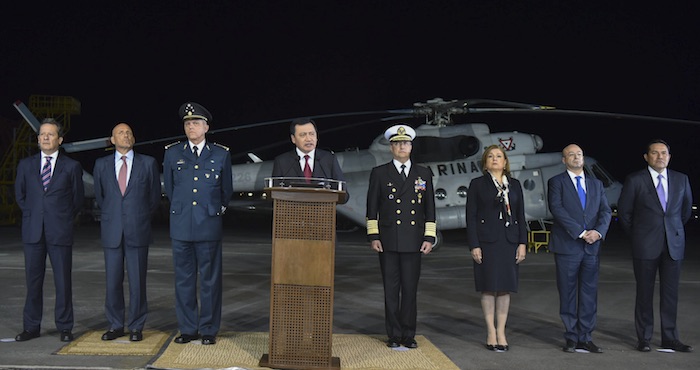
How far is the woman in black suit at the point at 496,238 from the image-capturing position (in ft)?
16.8

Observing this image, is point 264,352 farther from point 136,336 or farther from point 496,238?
point 496,238

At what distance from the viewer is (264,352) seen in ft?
16.0

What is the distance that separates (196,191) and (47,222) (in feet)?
4.11

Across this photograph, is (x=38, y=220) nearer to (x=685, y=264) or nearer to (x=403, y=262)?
(x=403, y=262)

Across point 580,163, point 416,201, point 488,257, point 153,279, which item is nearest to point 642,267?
point 580,163

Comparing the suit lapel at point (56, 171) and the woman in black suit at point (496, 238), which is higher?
the suit lapel at point (56, 171)

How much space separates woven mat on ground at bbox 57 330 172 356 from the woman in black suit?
102 inches

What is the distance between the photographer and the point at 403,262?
5.22 m

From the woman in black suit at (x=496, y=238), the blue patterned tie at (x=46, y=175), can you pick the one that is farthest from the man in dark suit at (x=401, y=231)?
the blue patterned tie at (x=46, y=175)

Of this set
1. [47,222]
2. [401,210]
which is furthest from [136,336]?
[401,210]

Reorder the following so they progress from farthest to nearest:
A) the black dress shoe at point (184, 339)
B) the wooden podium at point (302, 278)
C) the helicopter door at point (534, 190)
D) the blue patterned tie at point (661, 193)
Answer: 1. the helicopter door at point (534, 190)
2. the blue patterned tie at point (661, 193)
3. the black dress shoe at point (184, 339)
4. the wooden podium at point (302, 278)

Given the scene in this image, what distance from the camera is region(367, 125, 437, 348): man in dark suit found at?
17.0 ft

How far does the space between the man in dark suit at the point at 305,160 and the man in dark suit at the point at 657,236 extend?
247 cm

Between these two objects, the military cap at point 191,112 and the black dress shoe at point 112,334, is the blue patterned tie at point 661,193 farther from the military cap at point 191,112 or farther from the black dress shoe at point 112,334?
the black dress shoe at point 112,334
